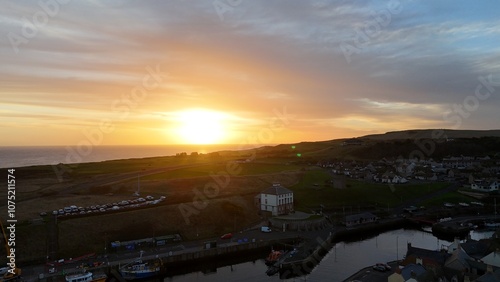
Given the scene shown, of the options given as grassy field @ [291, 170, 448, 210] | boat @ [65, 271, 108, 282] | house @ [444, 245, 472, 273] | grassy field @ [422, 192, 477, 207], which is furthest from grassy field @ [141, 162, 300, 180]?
house @ [444, 245, 472, 273]

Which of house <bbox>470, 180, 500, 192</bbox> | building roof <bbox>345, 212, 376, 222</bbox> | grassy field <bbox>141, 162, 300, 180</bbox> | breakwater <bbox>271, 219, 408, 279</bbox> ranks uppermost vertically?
grassy field <bbox>141, 162, 300, 180</bbox>

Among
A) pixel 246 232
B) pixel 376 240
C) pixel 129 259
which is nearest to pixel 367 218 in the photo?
pixel 376 240

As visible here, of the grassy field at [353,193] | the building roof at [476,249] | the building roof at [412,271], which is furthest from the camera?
the grassy field at [353,193]

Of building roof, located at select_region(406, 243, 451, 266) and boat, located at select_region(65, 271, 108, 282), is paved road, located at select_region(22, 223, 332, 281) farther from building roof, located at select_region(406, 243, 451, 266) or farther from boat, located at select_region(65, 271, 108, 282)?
building roof, located at select_region(406, 243, 451, 266)

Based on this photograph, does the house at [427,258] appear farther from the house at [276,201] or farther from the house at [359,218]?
the house at [276,201]

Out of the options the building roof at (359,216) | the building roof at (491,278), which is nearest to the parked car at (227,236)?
the building roof at (359,216)

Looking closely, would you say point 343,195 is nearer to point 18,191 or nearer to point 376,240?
point 376,240
